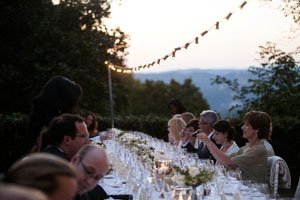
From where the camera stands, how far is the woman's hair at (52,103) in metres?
4.08

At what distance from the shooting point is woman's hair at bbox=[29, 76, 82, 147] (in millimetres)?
4082

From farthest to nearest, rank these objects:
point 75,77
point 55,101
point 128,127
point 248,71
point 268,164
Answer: point 75,77
point 128,127
point 248,71
point 268,164
point 55,101

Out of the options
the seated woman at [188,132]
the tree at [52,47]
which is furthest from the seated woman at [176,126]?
the tree at [52,47]

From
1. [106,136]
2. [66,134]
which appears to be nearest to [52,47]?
[106,136]

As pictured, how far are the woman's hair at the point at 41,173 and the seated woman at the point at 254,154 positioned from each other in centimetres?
388

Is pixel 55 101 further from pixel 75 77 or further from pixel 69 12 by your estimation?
pixel 69 12

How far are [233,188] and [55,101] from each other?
1.73 m

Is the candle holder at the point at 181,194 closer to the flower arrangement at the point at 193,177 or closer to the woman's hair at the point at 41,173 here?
the flower arrangement at the point at 193,177

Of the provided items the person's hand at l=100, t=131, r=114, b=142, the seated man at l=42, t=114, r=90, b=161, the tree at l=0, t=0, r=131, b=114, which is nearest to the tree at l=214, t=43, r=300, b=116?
the person's hand at l=100, t=131, r=114, b=142

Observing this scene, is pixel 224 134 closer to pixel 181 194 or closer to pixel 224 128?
pixel 224 128

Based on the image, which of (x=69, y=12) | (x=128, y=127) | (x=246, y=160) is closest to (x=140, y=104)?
(x=69, y=12)

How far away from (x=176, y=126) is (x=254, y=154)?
2969 millimetres

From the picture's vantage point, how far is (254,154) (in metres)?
4.82

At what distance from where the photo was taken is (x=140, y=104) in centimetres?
4494
